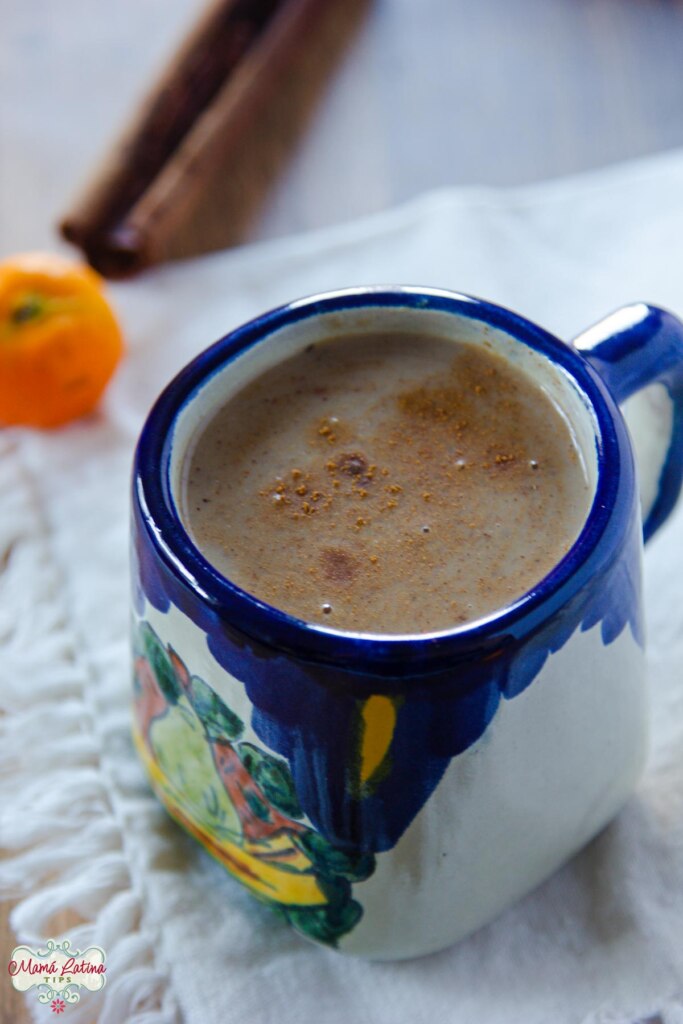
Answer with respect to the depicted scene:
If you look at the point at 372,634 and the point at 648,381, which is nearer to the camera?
the point at 372,634

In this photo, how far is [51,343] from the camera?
95cm

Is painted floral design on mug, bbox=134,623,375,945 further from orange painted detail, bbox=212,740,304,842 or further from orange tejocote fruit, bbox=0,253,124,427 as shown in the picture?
orange tejocote fruit, bbox=0,253,124,427

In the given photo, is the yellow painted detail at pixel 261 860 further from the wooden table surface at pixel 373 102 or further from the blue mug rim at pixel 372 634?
the wooden table surface at pixel 373 102

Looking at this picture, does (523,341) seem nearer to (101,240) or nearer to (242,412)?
(242,412)

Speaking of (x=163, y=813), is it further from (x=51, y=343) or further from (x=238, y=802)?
(x=51, y=343)

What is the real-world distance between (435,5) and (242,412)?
0.77 meters

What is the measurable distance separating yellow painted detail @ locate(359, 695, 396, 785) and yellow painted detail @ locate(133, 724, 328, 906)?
0.08 metres

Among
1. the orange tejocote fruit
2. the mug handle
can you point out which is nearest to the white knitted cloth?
the orange tejocote fruit

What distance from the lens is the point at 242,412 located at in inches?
27.7

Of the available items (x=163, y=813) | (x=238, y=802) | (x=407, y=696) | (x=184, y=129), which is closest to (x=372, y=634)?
(x=407, y=696)

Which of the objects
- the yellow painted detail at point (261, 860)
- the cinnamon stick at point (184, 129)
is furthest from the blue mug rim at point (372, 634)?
the cinnamon stick at point (184, 129)

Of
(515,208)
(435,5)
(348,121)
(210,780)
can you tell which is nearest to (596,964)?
(210,780)

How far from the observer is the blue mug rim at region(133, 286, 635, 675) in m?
0.55

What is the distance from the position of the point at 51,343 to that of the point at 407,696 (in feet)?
1.65
